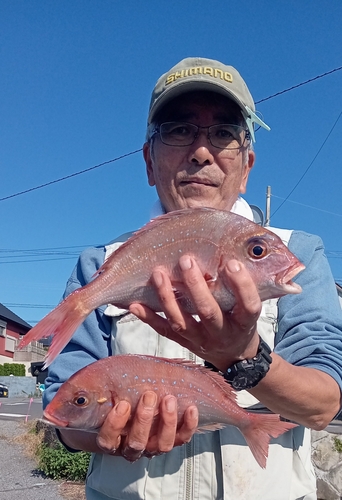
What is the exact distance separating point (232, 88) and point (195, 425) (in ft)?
5.46

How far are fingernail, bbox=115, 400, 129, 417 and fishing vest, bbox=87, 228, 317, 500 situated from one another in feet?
1.99

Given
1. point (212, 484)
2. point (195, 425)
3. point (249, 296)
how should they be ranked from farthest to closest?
1. point (212, 484)
2. point (195, 425)
3. point (249, 296)

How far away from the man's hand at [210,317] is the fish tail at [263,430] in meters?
0.38

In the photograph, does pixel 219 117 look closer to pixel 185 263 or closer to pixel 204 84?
pixel 204 84

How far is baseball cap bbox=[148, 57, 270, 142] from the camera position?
2670 millimetres

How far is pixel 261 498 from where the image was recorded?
8.39ft

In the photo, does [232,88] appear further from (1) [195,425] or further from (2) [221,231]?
(1) [195,425]

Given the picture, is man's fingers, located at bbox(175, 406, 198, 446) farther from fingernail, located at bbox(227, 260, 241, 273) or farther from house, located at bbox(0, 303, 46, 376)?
house, located at bbox(0, 303, 46, 376)

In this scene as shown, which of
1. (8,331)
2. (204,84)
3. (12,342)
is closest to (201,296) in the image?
(204,84)

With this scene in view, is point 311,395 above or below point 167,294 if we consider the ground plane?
below

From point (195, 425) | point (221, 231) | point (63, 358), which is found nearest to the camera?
point (221, 231)

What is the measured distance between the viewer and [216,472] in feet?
8.39

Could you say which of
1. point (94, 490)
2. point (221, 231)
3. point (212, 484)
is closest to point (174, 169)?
point (221, 231)

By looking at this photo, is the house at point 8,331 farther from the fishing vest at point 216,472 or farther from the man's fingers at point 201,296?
the man's fingers at point 201,296
